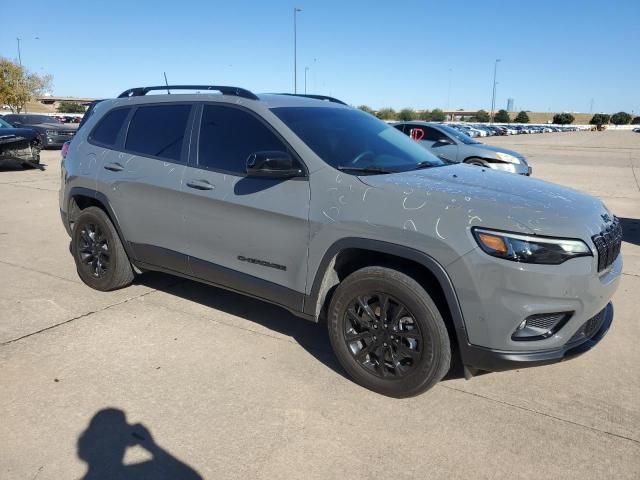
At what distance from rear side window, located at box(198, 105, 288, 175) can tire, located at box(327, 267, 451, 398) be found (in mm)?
1127

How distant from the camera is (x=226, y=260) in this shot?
3832 millimetres

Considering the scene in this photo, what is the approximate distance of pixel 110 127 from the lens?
4.82 meters

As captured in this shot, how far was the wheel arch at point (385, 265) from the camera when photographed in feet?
9.37

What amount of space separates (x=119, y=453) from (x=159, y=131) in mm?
2623

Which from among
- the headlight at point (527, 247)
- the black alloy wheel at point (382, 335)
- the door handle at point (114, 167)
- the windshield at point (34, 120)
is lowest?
the black alloy wheel at point (382, 335)

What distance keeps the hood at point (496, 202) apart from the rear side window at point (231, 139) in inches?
34.0

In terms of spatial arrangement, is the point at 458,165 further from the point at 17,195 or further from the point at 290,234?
the point at 17,195

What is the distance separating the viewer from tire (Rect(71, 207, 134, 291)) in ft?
15.4

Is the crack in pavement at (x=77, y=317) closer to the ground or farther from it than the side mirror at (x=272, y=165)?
closer to the ground

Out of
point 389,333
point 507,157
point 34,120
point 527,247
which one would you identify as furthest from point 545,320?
point 34,120

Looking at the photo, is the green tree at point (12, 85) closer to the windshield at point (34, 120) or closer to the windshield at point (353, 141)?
the windshield at point (34, 120)

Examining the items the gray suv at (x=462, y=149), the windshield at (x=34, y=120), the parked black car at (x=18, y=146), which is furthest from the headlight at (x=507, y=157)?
the windshield at (x=34, y=120)

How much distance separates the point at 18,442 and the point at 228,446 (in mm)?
1109

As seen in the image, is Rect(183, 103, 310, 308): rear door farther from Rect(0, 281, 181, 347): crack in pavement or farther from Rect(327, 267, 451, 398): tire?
Rect(0, 281, 181, 347): crack in pavement
